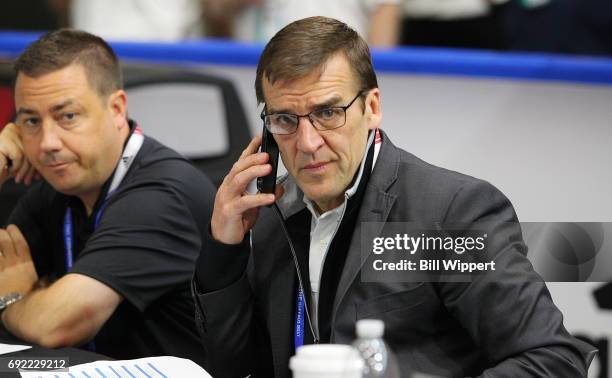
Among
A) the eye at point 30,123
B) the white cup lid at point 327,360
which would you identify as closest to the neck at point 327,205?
the white cup lid at point 327,360

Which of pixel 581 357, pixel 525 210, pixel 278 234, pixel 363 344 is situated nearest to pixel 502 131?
pixel 525 210

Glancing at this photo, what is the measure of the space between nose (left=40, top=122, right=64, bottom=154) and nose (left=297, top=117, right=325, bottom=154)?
41.5 inches

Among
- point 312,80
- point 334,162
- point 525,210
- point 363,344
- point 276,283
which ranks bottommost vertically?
point 525,210

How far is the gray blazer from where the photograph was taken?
7.20 ft

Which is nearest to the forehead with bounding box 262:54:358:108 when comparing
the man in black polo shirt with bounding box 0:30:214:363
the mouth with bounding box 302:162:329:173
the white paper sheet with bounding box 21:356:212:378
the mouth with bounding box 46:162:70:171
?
the mouth with bounding box 302:162:329:173

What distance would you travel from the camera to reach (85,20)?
5.70m

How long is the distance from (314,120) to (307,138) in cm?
5

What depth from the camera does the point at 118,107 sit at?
11.0ft

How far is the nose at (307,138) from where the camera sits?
2.37m

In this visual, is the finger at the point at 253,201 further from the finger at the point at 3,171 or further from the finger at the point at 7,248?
the finger at the point at 3,171

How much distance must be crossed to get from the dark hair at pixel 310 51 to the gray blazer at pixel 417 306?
0.72 ft

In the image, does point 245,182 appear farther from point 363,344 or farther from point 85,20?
point 85,20

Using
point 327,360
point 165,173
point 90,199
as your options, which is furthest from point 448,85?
point 327,360

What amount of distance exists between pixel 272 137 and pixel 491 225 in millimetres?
562
